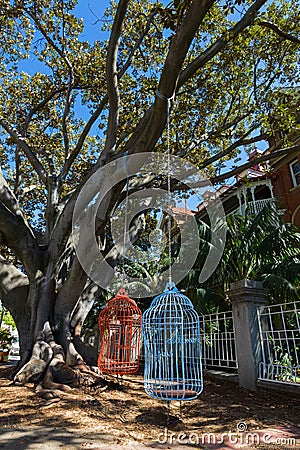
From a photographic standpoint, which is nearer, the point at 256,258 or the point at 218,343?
the point at 218,343

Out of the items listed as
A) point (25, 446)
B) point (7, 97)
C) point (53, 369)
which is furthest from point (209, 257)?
point (7, 97)

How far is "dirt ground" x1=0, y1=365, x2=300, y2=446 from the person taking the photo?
11.2 feet

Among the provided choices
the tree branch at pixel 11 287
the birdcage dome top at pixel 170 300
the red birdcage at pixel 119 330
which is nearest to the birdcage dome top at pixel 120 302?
the red birdcage at pixel 119 330

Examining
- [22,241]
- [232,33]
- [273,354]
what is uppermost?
[232,33]

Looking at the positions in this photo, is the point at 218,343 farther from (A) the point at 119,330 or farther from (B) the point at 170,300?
(B) the point at 170,300

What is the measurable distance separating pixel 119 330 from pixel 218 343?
217cm

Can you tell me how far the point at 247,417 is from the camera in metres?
3.84

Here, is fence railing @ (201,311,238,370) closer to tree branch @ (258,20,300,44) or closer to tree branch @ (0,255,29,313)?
tree branch @ (0,255,29,313)

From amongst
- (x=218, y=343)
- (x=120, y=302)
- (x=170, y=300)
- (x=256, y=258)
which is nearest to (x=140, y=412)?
(x=170, y=300)

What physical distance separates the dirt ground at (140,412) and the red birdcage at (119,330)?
1.70ft

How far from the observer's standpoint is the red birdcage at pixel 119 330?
5578 millimetres

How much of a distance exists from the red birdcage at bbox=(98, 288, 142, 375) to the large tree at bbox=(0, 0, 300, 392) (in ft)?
2.19

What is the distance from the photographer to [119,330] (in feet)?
22.2

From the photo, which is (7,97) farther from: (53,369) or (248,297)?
(248,297)
